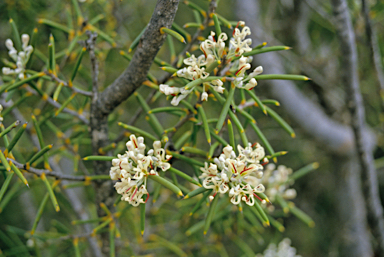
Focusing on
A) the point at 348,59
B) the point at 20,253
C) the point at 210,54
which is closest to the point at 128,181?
the point at 210,54

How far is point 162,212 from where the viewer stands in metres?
1.39

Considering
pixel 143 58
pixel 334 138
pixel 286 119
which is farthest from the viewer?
pixel 286 119

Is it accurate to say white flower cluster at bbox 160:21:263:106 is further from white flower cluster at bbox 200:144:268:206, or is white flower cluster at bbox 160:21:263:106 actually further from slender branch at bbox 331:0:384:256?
slender branch at bbox 331:0:384:256

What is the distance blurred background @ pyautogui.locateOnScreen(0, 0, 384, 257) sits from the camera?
1.25 meters

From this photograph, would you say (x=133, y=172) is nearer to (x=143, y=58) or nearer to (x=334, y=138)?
(x=143, y=58)

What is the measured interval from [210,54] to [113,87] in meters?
0.29

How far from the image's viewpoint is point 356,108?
119cm

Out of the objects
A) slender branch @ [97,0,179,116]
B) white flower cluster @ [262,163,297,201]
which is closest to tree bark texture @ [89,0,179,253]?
slender branch @ [97,0,179,116]

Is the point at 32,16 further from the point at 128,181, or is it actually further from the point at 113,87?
the point at 128,181

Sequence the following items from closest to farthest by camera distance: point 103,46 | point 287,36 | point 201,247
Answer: point 201,247
point 103,46
point 287,36

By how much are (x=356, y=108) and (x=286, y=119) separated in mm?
535

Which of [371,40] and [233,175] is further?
[371,40]

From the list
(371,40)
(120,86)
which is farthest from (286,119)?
(120,86)

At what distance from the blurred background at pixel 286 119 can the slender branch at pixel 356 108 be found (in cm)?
6
